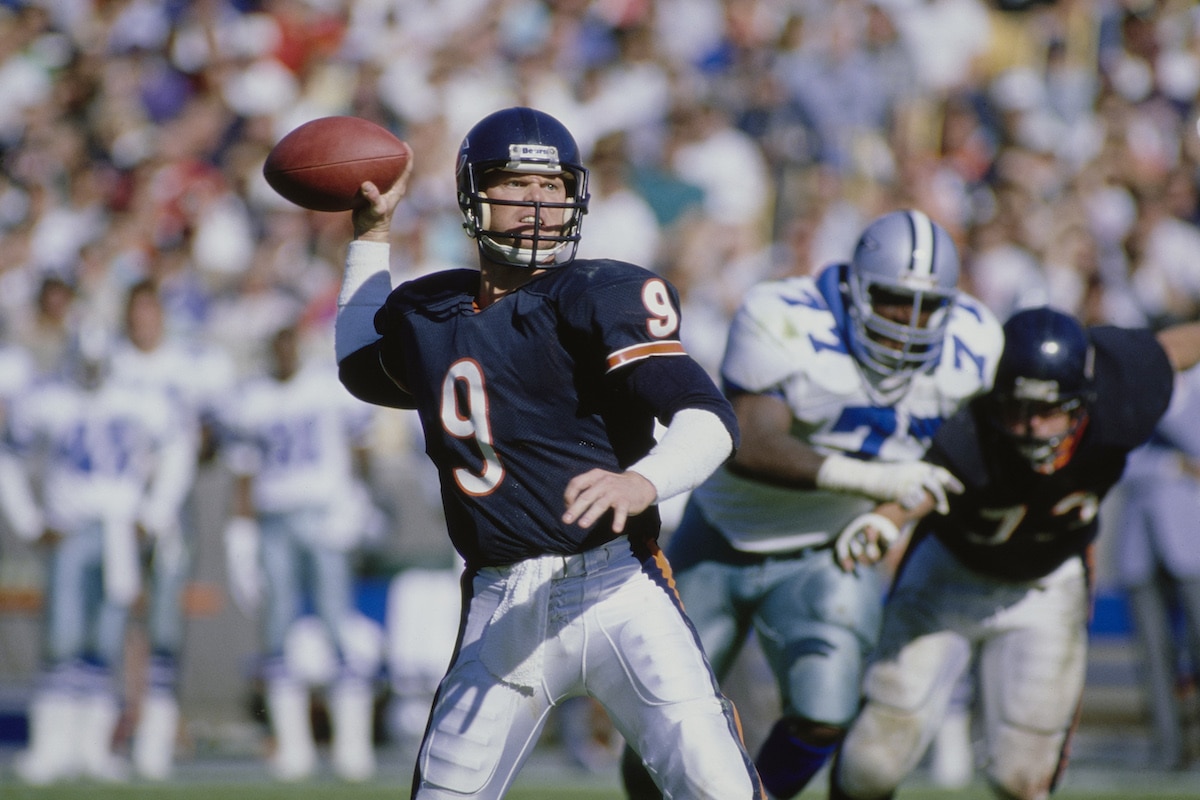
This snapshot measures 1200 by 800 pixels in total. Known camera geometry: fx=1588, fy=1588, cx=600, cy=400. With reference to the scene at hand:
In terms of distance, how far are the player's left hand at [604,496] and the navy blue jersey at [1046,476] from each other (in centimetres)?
163

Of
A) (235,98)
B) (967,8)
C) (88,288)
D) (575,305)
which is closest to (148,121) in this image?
(235,98)

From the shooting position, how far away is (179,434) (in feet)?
23.2

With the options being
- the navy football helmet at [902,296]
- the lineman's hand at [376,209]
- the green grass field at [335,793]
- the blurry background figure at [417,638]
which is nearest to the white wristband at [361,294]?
the lineman's hand at [376,209]

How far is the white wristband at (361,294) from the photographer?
11.4 ft

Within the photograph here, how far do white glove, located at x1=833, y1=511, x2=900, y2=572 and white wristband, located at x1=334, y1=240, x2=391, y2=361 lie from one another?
126 cm

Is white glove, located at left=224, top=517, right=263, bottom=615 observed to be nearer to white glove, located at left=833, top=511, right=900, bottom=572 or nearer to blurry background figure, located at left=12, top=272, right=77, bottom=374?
blurry background figure, located at left=12, top=272, right=77, bottom=374

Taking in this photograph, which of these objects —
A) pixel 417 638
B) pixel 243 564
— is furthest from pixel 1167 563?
pixel 243 564

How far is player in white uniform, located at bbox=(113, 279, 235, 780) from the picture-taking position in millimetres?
6809

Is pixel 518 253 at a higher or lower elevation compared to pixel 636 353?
higher

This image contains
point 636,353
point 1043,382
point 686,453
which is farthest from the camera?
point 1043,382

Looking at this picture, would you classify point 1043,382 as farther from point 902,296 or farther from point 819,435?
point 819,435

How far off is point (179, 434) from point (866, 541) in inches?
162

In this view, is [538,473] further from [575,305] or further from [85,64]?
[85,64]

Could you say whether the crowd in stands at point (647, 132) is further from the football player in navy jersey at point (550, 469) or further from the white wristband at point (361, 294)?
the football player in navy jersey at point (550, 469)
